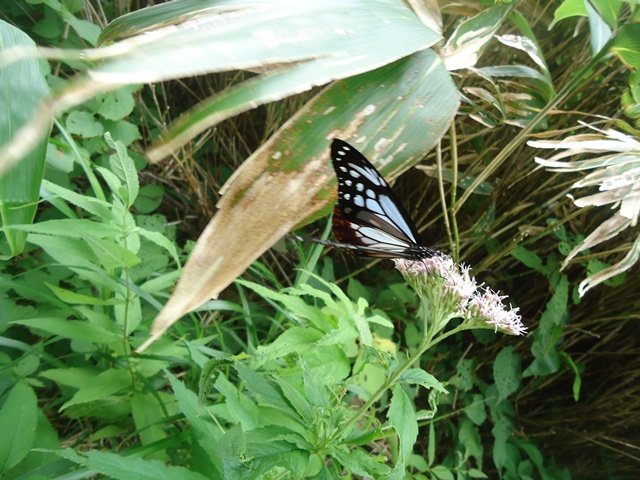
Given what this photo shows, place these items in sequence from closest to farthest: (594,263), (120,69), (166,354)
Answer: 1. (120,69)
2. (166,354)
3. (594,263)

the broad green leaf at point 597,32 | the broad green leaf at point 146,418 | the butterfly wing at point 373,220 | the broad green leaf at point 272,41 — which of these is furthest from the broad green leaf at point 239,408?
the broad green leaf at point 597,32

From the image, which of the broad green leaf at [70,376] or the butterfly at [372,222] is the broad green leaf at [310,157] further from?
the broad green leaf at [70,376]

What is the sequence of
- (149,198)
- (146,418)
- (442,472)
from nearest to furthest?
(146,418)
(442,472)
(149,198)

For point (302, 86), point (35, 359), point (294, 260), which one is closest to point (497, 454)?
point (294, 260)

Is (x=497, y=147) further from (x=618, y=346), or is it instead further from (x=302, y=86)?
(x=302, y=86)

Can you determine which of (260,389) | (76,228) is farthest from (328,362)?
(76,228)

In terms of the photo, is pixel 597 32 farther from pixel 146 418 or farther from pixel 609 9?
pixel 146 418
